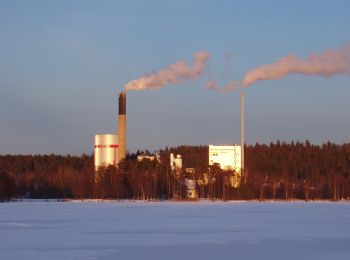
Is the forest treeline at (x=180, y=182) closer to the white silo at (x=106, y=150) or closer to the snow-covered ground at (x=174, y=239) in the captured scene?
the white silo at (x=106, y=150)

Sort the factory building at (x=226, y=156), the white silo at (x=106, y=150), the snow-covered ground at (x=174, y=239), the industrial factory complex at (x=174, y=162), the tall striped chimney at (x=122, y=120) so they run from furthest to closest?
the factory building at (x=226, y=156) → the white silo at (x=106, y=150) → the industrial factory complex at (x=174, y=162) → the tall striped chimney at (x=122, y=120) → the snow-covered ground at (x=174, y=239)

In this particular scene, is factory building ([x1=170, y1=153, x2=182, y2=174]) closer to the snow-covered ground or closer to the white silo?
the white silo

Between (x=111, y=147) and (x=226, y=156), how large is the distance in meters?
13.9

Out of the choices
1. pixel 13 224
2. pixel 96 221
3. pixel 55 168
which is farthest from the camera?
pixel 55 168

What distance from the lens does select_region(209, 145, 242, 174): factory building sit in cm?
9444

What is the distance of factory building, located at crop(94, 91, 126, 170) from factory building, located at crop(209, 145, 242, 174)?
11.2 metres

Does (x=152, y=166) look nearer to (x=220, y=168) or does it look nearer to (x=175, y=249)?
(x=220, y=168)

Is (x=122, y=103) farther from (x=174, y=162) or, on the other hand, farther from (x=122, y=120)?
(x=174, y=162)

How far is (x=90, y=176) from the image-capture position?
94.2m

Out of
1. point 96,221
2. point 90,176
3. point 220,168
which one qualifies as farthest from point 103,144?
point 96,221

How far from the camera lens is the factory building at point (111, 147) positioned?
86.7 m

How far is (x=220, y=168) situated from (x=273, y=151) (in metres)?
34.3

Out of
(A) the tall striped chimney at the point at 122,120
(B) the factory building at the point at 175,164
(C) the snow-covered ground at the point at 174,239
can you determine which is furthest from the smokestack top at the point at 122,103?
(C) the snow-covered ground at the point at 174,239

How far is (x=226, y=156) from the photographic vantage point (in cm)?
9462
